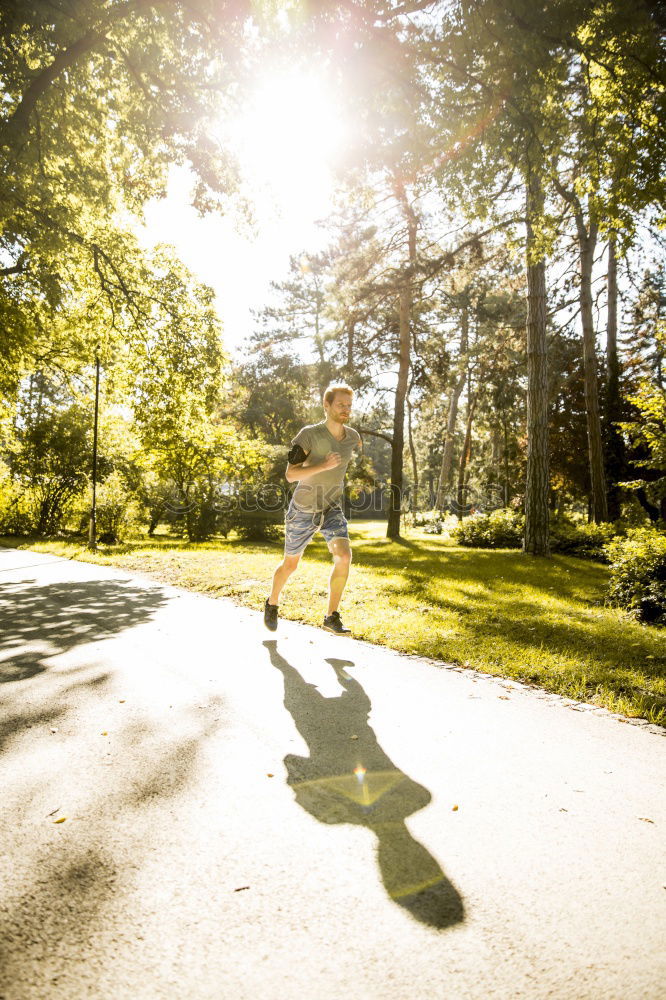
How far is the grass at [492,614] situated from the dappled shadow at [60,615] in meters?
1.13

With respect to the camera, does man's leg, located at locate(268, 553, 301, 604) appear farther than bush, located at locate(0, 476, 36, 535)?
No

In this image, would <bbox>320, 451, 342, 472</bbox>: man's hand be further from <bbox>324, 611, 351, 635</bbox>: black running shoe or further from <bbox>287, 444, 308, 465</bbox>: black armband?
<bbox>324, 611, 351, 635</bbox>: black running shoe

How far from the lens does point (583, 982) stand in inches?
56.0

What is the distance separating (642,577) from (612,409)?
15168 mm

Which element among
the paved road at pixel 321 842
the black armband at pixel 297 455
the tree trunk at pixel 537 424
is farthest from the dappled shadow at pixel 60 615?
the tree trunk at pixel 537 424

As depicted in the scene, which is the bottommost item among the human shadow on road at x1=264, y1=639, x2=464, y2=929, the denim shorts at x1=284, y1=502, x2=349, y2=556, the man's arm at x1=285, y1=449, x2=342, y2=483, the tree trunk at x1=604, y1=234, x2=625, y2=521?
the human shadow on road at x1=264, y1=639, x2=464, y2=929

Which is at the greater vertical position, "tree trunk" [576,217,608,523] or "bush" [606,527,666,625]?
"tree trunk" [576,217,608,523]

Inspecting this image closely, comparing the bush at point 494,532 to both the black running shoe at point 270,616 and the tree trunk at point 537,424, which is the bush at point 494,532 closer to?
the tree trunk at point 537,424

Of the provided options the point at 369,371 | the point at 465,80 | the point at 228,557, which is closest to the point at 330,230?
the point at 369,371

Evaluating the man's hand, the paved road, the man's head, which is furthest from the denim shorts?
the paved road

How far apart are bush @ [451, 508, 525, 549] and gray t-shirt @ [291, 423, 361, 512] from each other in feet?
45.0

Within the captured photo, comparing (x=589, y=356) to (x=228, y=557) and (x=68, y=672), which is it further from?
(x=68, y=672)

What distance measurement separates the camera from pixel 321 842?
1999mm

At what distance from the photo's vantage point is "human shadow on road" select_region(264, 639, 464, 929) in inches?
68.9
